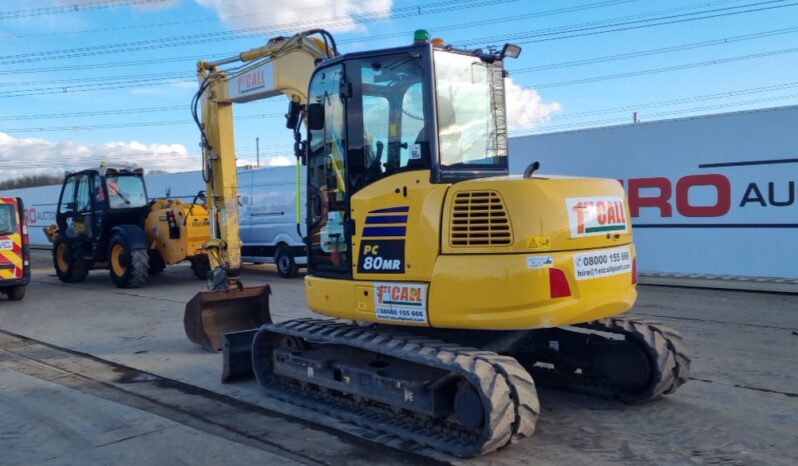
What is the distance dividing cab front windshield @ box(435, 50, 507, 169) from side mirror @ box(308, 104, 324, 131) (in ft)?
3.55

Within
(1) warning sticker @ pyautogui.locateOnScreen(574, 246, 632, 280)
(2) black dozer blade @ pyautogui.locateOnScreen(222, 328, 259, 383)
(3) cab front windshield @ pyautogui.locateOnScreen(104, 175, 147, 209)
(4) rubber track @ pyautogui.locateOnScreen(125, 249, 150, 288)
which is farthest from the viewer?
(3) cab front windshield @ pyautogui.locateOnScreen(104, 175, 147, 209)

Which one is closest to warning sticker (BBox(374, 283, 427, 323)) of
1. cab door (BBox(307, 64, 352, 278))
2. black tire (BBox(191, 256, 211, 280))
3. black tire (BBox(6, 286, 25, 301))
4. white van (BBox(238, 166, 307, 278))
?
cab door (BBox(307, 64, 352, 278))

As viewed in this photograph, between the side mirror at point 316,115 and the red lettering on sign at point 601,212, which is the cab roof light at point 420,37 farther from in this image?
the red lettering on sign at point 601,212

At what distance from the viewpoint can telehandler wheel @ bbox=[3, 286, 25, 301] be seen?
13789 millimetres

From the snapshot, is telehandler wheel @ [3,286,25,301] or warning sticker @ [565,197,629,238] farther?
telehandler wheel @ [3,286,25,301]

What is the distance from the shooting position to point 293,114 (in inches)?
245

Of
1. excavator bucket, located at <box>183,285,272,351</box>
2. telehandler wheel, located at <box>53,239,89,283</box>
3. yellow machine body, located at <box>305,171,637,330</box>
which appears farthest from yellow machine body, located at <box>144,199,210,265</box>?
yellow machine body, located at <box>305,171,637,330</box>

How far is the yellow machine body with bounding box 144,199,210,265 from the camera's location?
1512 cm

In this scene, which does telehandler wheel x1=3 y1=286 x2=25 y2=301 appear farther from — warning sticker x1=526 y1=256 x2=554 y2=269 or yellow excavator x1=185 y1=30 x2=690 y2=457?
warning sticker x1=526 y1=256 x2=554 y2=269

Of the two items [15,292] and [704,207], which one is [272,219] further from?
[704,207]

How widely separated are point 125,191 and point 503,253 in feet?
44.8

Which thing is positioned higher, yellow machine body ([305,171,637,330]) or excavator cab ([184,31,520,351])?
excavator cab ([184,31,520,351])

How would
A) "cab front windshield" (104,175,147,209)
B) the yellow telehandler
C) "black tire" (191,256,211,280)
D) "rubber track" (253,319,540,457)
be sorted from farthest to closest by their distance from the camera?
1. "black tire" (191,256,211,280)
2. "cab front windshield" (104,175,147,209)
3. the yellow telehandler
4. "rubber track" (253,319,540,457)

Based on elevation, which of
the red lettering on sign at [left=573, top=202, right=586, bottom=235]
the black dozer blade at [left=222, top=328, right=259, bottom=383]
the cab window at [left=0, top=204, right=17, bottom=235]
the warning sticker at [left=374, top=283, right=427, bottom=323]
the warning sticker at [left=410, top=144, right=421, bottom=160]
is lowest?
the black dozer blade at [left=222, top=328, right=259, bottom=383]
